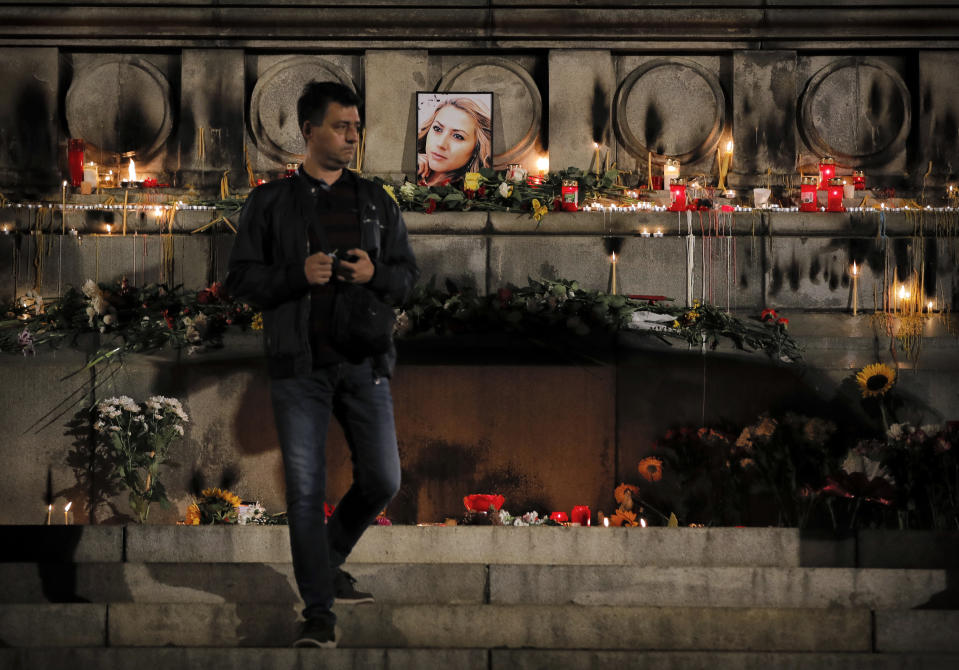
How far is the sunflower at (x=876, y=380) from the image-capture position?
8.36 metres

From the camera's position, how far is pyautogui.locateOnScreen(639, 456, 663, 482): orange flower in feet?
27.3

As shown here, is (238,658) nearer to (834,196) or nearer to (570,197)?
(570,197)

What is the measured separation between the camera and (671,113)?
13.6 metres

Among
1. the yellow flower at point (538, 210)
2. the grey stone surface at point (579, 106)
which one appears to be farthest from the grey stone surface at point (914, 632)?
the grey stone surface at point (579, 106)

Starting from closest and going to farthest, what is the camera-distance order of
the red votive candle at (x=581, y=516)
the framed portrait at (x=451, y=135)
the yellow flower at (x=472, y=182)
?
1. the red votive candle at (x=581, y=516)
2. the yellow flower at (x=472, y=182)
3. the framed portrait at (x=451, y=135)

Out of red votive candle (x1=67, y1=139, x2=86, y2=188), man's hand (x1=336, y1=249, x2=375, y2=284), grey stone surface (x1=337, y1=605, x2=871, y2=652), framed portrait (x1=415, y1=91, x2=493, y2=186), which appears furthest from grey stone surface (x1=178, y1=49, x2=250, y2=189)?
man's hand (x1=336, y1=249, x2=375, y2=284)

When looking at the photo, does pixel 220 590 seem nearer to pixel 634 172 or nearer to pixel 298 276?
pixel 298 276

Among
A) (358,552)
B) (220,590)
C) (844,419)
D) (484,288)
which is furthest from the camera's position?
(484,288)

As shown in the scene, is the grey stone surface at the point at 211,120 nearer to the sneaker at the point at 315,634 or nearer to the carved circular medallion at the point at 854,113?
the carved circular medallion at the point at 854,113

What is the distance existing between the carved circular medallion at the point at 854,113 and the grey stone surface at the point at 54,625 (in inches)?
390

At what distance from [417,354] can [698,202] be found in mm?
3822

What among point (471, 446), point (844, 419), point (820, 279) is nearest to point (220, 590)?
point (471, 446)

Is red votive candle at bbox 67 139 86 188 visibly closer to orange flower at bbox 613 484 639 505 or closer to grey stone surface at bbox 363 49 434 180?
grey stone surface at bbox 363 49 434 180

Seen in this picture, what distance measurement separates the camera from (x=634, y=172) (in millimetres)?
13484
